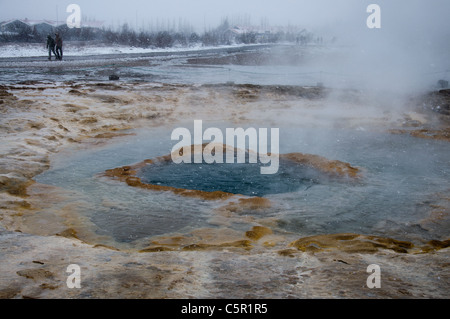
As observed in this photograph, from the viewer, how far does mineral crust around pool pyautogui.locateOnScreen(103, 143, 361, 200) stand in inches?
176

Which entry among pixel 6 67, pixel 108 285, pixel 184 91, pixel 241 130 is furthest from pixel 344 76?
pixel 108 285

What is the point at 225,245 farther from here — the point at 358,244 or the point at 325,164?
the point at 325,164

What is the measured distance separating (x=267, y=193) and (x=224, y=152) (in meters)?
1.66

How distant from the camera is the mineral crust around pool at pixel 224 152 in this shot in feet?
14.7

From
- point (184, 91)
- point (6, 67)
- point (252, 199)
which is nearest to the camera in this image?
point (252, 199)

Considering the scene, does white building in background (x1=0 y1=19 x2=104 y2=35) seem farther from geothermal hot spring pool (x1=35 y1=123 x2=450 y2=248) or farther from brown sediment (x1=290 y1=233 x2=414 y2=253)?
brown sediment (x1=290 y1=233 x2=414 y2=253)

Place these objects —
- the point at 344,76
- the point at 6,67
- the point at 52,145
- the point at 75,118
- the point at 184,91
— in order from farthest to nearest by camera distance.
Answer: the point at 344,76 → the point at 6,67 → the point at 184,91 → the point at 75,118 → the point at 52,145

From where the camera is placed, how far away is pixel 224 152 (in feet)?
20.0

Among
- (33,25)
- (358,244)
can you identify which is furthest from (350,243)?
(33,25)

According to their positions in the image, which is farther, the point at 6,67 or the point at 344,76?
the point at 344,76

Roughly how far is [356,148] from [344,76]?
456 inches

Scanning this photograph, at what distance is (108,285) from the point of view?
224 cm

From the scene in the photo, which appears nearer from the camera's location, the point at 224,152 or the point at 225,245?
the point at 225,245
